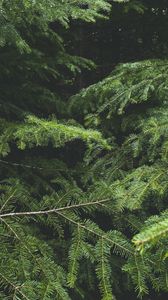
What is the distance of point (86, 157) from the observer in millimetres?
4113

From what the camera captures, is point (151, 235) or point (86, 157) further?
point (86, 157)

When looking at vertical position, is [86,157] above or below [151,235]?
below

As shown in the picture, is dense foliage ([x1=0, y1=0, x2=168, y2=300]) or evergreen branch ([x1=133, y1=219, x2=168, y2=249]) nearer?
evergreen branch ([x1=133, y1=219, x2=168, y2=249])

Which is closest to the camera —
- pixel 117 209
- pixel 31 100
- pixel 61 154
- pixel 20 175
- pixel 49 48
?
pixel 117 209

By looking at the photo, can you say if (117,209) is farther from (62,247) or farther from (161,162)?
(62,247)

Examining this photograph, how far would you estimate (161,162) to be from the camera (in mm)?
3371

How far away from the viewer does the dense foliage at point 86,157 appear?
8.87 ft

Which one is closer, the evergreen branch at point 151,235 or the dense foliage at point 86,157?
the evergreen branch at point 151,235

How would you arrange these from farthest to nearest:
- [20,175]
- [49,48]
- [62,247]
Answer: [49,48] → [20,175] → [62,247]

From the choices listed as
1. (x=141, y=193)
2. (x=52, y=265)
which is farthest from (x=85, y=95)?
(x=52, y=265)

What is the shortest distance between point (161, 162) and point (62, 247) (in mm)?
1327

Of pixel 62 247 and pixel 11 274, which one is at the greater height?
pixel 11 274

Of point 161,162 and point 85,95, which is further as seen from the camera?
point 85,95

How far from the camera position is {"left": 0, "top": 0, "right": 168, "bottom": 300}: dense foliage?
8.87 ft
